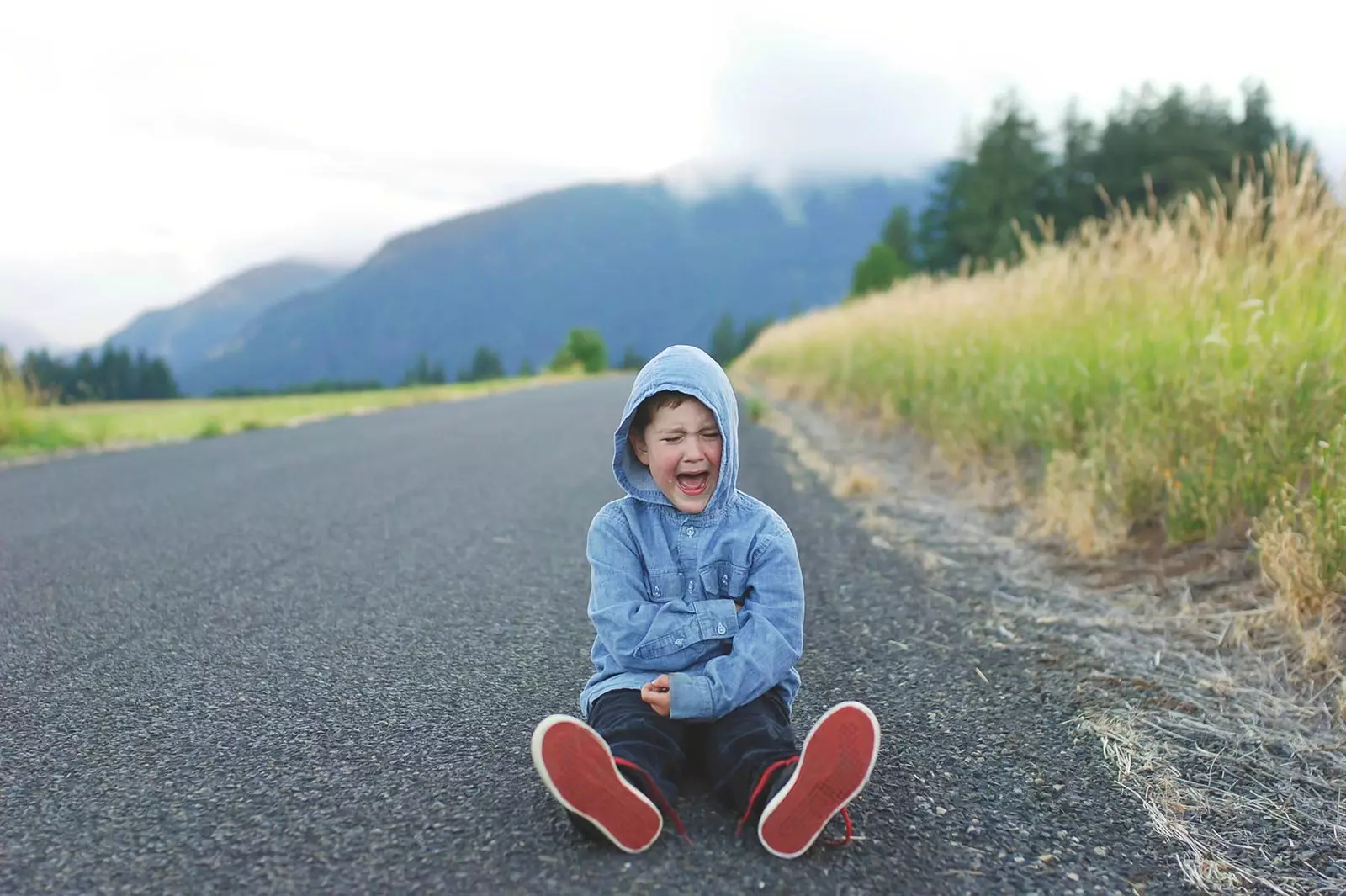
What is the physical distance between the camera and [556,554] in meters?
3.76

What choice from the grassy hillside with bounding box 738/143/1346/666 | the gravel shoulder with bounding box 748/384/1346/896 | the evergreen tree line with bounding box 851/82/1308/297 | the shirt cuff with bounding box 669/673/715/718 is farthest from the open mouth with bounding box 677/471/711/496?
the evergreen tree line with bounding box 851/82/1308/297

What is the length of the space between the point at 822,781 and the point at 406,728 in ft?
3.14

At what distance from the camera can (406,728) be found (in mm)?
1983

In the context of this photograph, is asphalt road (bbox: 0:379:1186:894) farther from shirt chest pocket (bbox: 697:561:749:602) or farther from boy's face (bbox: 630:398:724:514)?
boy's face (bbox: 630:398:724:514)

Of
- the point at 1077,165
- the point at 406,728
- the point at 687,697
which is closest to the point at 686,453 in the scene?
the point at 687,697

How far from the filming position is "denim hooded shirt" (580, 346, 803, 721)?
1.82 meters

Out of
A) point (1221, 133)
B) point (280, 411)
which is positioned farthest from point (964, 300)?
point (1221, 133)

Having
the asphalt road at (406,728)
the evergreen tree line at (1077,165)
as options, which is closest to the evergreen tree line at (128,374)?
the evergreen tree line at (1077,165)

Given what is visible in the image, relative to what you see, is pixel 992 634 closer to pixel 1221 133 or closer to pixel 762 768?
pixel 762 768

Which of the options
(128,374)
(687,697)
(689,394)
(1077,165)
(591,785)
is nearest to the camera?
(591,785)

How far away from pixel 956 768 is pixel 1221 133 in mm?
39940

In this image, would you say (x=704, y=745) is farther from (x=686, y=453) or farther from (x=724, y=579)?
(x=686, y=453)

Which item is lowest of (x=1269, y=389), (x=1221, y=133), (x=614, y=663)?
(x=614, y=663)

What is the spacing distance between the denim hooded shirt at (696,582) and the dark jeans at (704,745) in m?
0.04
